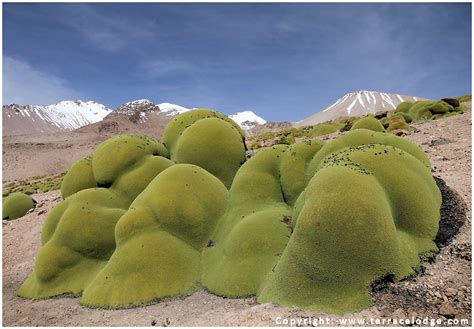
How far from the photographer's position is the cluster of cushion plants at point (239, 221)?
42.1 feet

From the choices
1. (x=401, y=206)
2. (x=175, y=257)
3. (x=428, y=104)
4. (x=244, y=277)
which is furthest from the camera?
(x=428, y=104)

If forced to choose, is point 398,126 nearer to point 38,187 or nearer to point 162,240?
point 162,240

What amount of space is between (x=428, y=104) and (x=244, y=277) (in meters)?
36.4

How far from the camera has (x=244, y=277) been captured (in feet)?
51.2

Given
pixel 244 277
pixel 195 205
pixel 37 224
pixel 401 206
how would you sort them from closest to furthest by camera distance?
pixel 401 206 < pixel 244 277 < pixel 195 205 < pixel 37 224

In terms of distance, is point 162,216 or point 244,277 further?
point 162,216

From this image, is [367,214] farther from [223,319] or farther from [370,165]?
[223,319]

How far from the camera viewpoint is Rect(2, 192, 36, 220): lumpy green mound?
39.2 meters

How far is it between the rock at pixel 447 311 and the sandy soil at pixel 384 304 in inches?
0.8

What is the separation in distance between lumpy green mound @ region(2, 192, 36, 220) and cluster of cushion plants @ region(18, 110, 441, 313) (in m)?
18.7

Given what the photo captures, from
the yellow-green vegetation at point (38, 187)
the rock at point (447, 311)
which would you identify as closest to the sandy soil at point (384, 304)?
the rock at point (447, 311)

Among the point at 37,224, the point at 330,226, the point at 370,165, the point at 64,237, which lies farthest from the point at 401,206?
the point at 37,224

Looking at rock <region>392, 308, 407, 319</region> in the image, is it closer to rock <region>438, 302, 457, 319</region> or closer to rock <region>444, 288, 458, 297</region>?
rock <region>438, 302, 457, 319</region>

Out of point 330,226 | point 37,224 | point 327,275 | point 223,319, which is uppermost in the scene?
point 330,226
